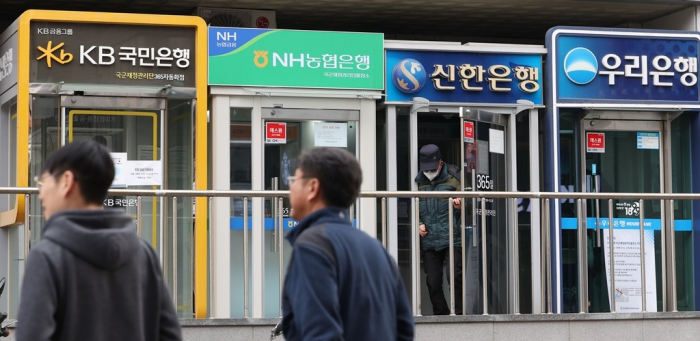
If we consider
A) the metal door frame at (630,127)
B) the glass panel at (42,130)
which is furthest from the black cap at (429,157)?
the glass panel at (42,130)

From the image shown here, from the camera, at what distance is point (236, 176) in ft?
35.2

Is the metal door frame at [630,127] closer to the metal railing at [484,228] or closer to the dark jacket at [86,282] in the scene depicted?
the metal railing at [484,228]

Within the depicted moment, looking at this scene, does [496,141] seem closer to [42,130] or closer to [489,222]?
[489,222]

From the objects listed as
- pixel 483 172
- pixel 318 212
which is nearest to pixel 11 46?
pixel 483 172

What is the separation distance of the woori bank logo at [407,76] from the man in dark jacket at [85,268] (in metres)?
7.58

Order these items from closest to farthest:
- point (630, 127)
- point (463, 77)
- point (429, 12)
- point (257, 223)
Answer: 1. point (257, 223)
2. point (463, 77)
3. point (630, 127)
4. point (429, 12)

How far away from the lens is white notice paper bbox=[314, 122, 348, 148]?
10.9m

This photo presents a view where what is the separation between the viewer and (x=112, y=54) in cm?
1040

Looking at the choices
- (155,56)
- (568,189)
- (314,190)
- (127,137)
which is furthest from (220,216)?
(314,190)

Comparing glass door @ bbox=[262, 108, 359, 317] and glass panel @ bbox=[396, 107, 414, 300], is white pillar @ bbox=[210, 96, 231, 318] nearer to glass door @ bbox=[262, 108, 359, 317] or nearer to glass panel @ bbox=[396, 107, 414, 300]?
glass door @ bbox=[262, 108, 359, 317]

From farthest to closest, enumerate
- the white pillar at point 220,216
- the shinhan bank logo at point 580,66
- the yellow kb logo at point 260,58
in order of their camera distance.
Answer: the shinhan bank logo at point 580,66 → the yellow kb logo at point 260,58 → the white pillar at point 220,216

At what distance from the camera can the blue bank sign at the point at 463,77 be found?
1110cm

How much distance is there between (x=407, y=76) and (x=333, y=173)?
7.28 meters

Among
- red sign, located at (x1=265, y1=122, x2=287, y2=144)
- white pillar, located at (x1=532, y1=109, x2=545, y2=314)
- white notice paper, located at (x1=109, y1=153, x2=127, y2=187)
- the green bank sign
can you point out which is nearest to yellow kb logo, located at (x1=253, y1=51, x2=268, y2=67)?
the green bank sign
